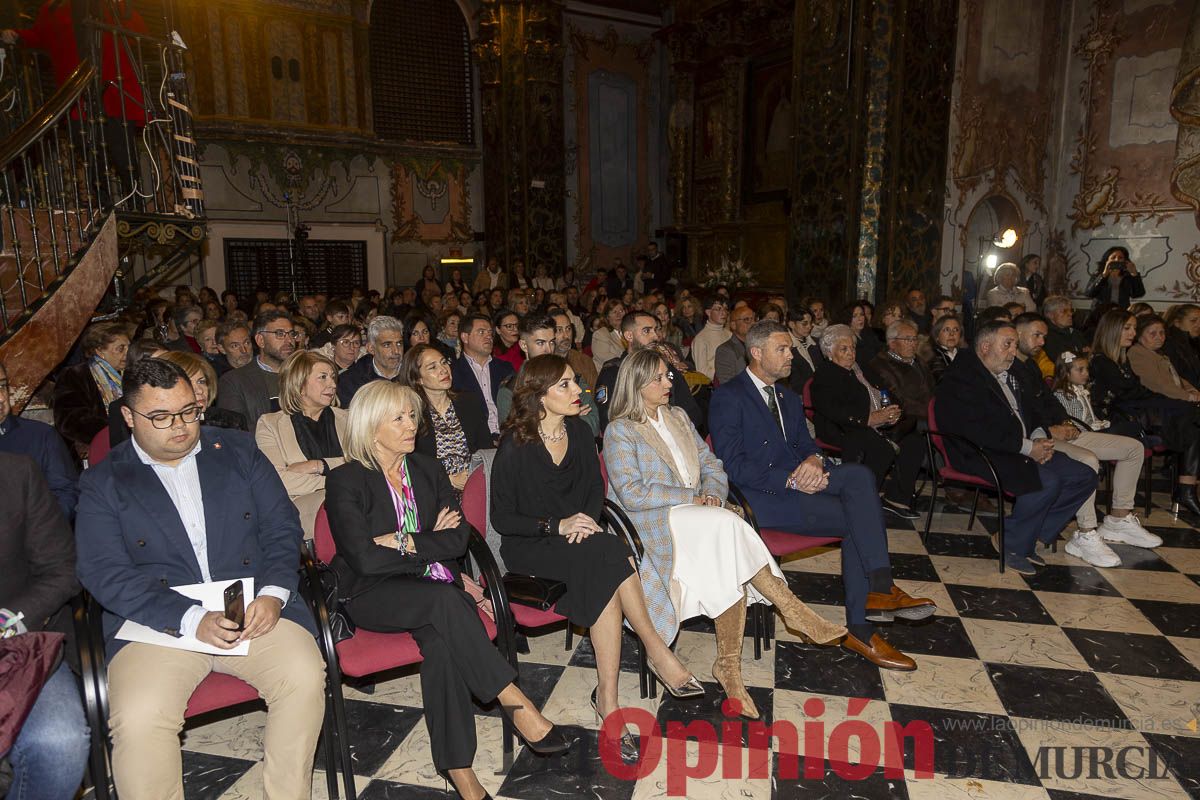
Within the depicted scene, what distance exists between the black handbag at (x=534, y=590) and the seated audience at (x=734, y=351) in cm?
369

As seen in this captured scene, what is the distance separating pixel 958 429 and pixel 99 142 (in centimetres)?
594

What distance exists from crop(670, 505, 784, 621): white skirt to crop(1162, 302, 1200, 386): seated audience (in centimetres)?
472

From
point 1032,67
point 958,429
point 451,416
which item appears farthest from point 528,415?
point 1032,67

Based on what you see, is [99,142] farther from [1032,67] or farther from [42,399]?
[1032,67]

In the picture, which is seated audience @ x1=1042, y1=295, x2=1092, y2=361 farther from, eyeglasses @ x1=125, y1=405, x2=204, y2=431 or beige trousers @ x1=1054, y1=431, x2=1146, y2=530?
eyeglasses @ x1=125, y1=405, x2=204, y2=431

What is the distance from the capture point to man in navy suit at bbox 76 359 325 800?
203 centimetres

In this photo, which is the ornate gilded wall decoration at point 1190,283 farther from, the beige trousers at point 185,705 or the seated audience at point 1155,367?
the beige trousers at point 185,705

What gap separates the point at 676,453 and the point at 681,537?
0.44 m

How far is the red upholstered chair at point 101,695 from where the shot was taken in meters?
2.00

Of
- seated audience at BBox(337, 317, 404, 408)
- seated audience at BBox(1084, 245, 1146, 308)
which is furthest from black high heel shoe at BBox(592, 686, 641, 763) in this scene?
seated audience at BBox(1084, 245, 1146, 308)

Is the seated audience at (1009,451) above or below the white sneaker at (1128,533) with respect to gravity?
above

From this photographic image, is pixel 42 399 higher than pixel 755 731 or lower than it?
higher

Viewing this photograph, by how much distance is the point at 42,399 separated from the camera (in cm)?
443

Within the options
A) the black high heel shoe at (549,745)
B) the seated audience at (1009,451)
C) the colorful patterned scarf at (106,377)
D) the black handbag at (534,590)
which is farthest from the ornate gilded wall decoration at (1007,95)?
the colorful patterned scarf at (106,377)
